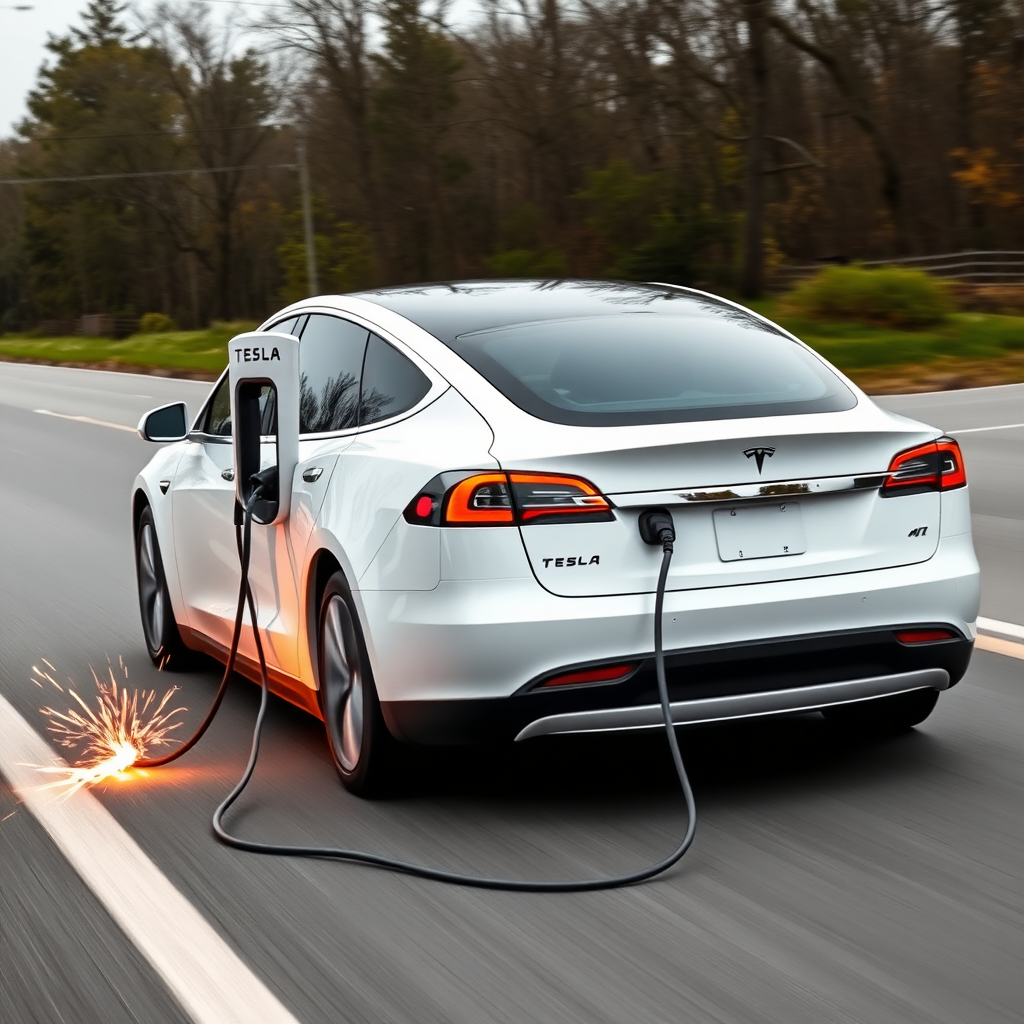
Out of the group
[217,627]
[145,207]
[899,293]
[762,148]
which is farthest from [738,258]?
[145,207]

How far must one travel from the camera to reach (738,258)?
1634 inches

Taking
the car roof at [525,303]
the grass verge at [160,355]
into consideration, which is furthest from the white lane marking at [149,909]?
the grass verge at [160,355]

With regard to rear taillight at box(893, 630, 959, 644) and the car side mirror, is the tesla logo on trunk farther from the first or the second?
the car side mirror

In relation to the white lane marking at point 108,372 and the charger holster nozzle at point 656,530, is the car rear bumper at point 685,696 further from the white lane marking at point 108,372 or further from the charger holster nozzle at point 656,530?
the white lane marking at point 108,372

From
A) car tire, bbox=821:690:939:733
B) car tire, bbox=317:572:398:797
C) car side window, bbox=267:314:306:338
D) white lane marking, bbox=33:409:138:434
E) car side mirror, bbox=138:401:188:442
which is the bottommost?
white lane marking, bbox=33:409:138:434

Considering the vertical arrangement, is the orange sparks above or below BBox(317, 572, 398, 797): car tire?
below

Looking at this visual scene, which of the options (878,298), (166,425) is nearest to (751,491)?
(166,425)

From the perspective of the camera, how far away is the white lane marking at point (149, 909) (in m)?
3.59

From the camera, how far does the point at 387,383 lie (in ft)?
17.6

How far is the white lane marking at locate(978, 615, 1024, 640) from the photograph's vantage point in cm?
738

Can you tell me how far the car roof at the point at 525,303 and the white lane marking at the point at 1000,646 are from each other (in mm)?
2001

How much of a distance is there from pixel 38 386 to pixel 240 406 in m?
33.4

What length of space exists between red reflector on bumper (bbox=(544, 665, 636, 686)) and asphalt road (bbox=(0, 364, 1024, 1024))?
247 millimetres

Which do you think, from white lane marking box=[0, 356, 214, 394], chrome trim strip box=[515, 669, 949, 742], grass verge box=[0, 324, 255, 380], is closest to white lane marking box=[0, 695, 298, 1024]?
chrome trim strip box=[515, 669, 949, 742]
